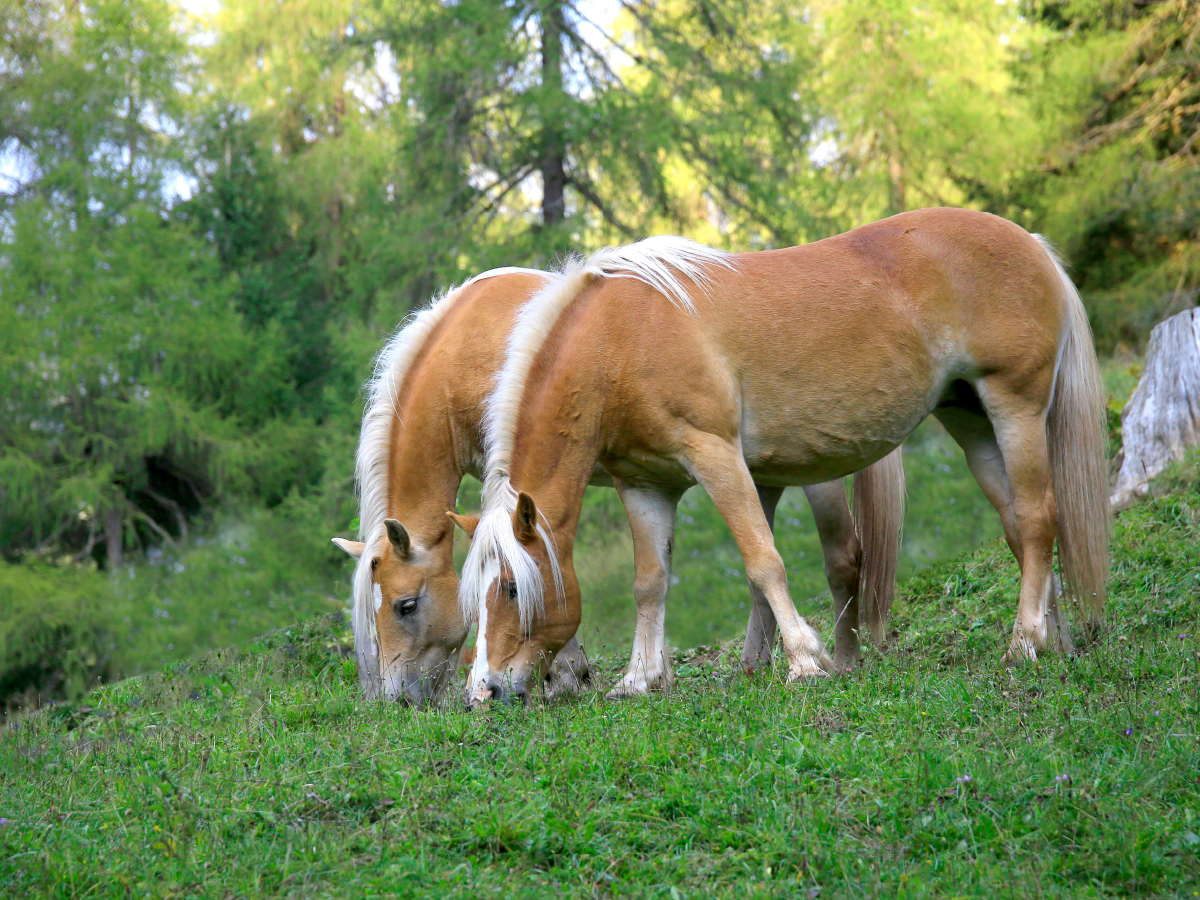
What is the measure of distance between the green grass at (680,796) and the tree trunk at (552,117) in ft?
36.7

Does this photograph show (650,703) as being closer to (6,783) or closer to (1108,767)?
(1108,767)

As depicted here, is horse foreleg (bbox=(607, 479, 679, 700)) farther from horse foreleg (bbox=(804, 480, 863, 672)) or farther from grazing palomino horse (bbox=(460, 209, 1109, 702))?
horse foreleg (bbox=(804, 480, 863, 672))

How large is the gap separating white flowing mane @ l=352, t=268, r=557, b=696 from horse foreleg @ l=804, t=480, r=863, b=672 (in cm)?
203

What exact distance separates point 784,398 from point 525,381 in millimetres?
1301

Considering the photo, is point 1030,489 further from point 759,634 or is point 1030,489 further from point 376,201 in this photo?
point 376,201

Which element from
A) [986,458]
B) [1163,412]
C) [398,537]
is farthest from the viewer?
[1163,412]

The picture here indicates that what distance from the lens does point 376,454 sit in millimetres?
5863

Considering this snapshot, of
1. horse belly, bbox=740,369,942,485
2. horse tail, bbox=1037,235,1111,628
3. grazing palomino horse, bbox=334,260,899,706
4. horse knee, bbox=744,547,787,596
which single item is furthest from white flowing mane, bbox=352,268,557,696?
horse tail, bbox=1037,235,1111,628

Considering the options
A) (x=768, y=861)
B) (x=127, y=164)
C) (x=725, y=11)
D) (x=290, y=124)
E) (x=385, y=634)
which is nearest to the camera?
(x=768, y=861)

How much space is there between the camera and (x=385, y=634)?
18.1ft

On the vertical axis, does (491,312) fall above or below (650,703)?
above

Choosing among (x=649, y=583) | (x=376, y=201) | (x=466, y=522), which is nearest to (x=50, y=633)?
(x=376, y=201)

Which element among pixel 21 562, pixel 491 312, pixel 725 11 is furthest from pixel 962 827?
pixel 21 562

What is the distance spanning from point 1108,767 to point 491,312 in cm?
414
